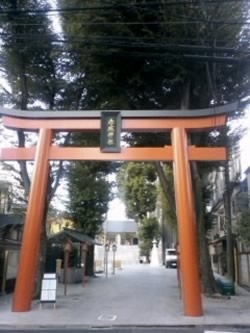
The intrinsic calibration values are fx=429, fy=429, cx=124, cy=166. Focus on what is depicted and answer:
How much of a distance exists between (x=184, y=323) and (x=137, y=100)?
37.3 feet

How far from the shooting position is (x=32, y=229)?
14.7 metres

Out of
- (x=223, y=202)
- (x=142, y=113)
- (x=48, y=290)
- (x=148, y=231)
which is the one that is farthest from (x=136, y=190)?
(x=48, y=290)

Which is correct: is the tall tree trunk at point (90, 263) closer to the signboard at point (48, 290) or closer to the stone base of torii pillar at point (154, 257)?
the signboard at point (48, 290)

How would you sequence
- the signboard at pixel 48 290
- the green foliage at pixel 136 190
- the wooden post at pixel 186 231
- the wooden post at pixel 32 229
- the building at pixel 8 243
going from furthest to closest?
1. the green foliage at pixel 136 190
2. the building at pixel 8 243
3. the signboard at pixel 48 290
4. the wooden post at pixel 32 229
5. the wooden post at pixel 186 231

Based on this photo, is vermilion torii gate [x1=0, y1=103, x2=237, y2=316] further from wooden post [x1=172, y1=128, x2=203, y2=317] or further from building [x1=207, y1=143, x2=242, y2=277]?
building [x1=207, y1=143, x2=242, y2=277]

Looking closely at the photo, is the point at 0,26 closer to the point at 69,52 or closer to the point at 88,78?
the point at 69,52

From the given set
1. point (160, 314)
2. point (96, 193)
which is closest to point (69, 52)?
point (160, 314)

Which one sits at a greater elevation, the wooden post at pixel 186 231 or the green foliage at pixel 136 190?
the green foliage at pixel 136 190

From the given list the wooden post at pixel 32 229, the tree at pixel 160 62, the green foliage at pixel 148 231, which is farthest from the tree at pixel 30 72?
the green foliage at pixel 148 231

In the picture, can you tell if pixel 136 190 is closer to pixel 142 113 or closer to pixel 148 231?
pixel 148 231

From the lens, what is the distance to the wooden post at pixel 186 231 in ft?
44.7

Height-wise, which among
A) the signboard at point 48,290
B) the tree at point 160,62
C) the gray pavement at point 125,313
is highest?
the tree at point 160,62

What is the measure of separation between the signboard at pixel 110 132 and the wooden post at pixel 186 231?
203cm

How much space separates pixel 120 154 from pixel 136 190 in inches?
1238
